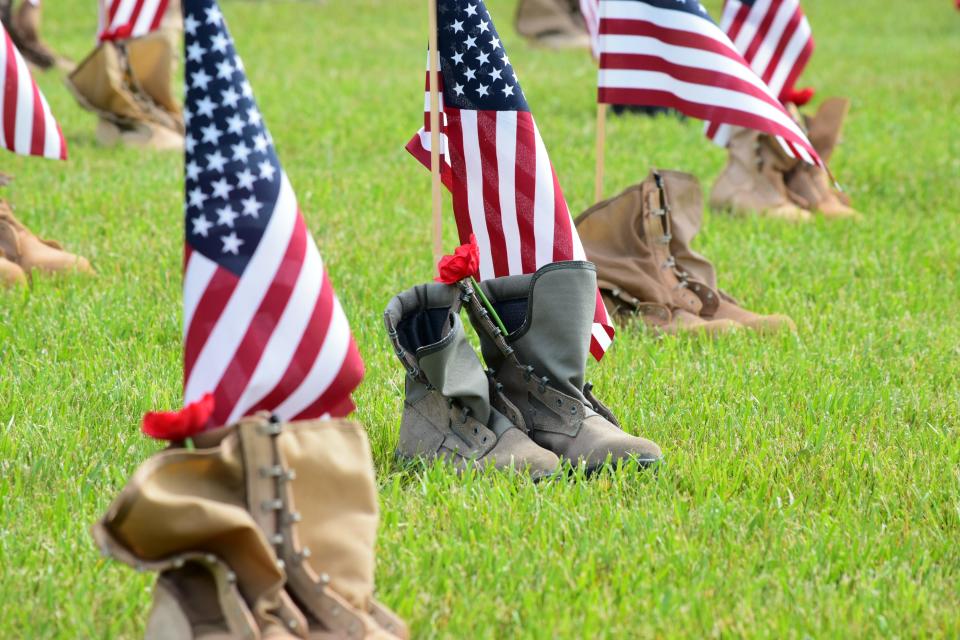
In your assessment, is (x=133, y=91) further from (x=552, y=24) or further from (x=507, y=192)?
(x=552, y=24)

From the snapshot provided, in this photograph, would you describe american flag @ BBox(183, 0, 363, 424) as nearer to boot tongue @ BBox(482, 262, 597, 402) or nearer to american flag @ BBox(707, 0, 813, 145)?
boot tongue @ BBox(482, 262, 597, 402)

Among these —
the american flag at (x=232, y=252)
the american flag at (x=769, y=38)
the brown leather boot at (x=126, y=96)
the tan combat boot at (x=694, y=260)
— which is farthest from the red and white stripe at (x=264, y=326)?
the brown leather boot at (x=126, y=96)

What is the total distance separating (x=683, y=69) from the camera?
16.5 ft

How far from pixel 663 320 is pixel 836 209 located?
2815 millimetres

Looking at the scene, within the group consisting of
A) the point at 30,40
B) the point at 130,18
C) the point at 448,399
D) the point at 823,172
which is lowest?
the point at 30,40

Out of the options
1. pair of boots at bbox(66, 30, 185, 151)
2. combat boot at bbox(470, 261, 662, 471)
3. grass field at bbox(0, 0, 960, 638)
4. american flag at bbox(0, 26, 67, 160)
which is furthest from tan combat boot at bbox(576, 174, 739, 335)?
pair of boots at bbox(66, 30, 185, 151)

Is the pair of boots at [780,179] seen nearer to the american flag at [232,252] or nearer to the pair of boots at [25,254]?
the pair of boots at [25,254]

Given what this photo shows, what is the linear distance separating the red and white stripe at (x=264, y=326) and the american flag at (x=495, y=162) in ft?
4.08

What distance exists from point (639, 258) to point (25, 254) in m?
2.64

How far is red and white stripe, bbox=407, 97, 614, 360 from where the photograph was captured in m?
3.78

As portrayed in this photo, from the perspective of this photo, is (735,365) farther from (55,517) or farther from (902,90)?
(902,90)

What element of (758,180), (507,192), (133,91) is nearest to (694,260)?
(507,192)

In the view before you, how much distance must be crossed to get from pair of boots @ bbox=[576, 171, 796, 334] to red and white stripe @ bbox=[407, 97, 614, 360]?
1.31m

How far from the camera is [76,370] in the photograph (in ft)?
14.7
